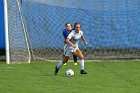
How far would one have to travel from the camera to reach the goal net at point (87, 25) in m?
22.9

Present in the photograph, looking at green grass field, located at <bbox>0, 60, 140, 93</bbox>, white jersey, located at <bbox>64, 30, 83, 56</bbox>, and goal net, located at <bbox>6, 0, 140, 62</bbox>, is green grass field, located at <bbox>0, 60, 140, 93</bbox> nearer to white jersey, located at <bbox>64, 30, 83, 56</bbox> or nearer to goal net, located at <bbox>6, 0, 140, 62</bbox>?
white jersey, located at <bbox>64, 30, 83, 56</bbox>

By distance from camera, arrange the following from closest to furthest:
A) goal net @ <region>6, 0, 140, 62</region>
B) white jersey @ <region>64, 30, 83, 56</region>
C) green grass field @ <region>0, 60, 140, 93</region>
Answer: green grass field @ <region>0, 60, 140, 93</region> → white jersey @ <region>64, 30, 83, 56</region> → goal net @ <region>6, 0, 140, 62</region>

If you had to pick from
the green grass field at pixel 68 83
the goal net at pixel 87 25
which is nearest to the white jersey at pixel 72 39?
the green grass field at pixel 68 83

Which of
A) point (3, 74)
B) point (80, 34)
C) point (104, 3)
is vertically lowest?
point (3, 74)

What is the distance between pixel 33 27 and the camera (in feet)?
74.8

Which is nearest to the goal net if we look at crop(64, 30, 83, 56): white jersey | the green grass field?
the green grass field

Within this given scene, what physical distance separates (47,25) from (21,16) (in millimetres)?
1485

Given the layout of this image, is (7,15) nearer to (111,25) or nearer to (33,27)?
(33,27)

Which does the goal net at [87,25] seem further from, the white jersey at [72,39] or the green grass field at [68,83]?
the white jersey at [72,39]

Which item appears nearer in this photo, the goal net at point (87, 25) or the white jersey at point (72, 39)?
the white jersey at point (72, 39)

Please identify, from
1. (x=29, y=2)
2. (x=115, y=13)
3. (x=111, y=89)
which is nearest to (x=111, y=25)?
(x=115, y=13)

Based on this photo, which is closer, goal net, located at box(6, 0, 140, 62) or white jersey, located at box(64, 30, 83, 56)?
white jersey, located at box(64, 30, 83, 56)

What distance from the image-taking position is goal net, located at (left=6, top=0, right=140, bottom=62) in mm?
22922

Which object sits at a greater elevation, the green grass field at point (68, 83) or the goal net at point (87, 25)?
the goal net at point (87, 25)
